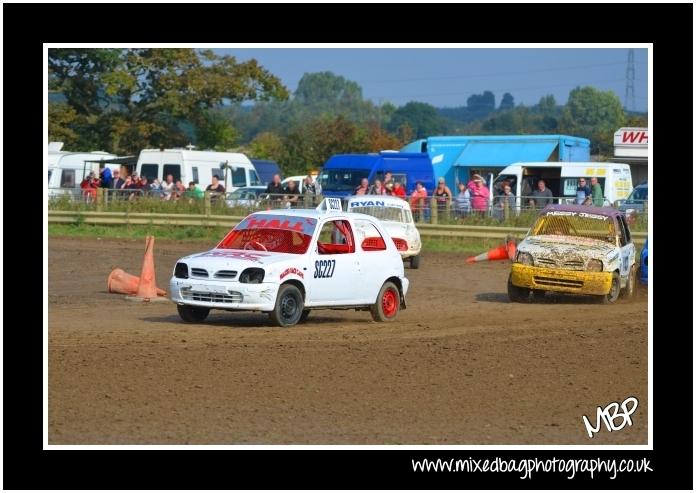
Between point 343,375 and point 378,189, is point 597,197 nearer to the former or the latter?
point 378,189

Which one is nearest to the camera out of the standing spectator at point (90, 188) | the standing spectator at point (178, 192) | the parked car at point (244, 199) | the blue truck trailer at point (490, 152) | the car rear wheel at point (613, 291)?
the car rear wheel at point (613, 291)

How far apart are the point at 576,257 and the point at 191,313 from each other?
22.4ft

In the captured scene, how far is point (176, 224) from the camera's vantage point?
3438cm

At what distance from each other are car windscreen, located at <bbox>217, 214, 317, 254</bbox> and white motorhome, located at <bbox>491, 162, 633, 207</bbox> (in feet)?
64.0

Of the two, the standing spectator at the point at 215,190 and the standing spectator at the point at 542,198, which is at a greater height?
the standing spectator at the point at 215,190

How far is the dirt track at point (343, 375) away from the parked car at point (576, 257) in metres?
0.78

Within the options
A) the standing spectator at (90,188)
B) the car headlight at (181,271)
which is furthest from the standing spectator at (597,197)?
the car headlight at (181,271)

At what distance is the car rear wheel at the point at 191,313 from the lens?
15.5 m

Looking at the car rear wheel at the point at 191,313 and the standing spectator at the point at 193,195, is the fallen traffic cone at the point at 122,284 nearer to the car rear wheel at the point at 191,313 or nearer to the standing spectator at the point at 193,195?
the car rear wheel at the point at 191,313

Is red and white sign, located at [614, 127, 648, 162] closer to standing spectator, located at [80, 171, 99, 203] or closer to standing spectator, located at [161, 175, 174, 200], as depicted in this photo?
standing spectator, located at [161, 175, 174, 200]

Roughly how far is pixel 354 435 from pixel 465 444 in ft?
2.89

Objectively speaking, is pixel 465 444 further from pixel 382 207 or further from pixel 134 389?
pixel 382 207

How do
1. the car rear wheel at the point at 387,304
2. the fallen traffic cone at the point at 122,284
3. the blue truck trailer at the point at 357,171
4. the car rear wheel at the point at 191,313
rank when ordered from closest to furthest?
the car rear wheel at the point at 191,313 → the car rear wheel at the point at 387,304 → the fallen traffic cone at the point at 122,284 → the blue truck trailer at the point at 357,171

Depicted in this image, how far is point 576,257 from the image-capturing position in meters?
19.2
